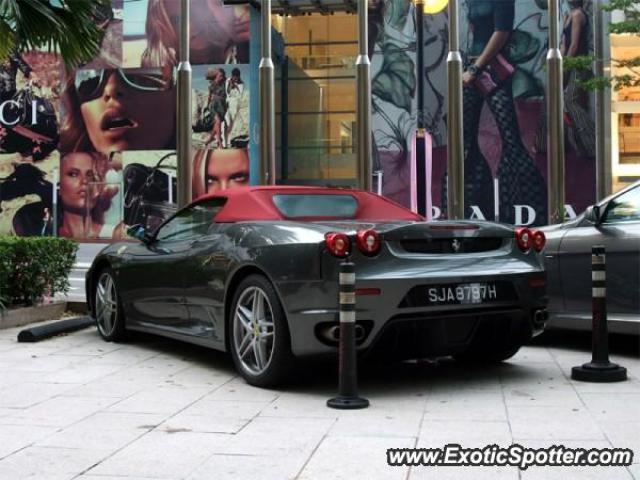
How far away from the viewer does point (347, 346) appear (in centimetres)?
481

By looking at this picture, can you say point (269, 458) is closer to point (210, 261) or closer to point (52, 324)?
point (210, 261)

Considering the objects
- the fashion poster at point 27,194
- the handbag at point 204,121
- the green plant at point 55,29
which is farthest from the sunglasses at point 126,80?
the green plant at point 55,29

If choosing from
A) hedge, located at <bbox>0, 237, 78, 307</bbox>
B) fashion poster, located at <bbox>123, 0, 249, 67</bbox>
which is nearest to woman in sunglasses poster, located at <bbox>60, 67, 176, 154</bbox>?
fashion poster, located at <bbox>123, 0, 249, 67</bbox>

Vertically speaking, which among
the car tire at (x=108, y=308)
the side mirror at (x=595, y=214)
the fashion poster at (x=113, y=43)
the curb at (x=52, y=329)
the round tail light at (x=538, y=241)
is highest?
the fashion poster at (x=113, y=43)

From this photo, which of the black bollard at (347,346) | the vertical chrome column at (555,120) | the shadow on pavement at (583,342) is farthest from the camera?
the vertical chrome column at (555,120)

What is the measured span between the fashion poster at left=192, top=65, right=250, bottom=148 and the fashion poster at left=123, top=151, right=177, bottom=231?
1864 mm

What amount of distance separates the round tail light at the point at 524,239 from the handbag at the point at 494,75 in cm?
2398

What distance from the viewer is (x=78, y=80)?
33281 mm

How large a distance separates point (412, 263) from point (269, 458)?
1845mm

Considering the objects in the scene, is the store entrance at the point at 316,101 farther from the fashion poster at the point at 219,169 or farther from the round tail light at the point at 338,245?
the round tail light at the point at 338,245

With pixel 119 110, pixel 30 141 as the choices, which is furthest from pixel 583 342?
pixel 30 141

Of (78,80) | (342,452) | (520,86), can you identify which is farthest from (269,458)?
(78,80)

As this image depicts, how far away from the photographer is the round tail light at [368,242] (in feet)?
16.6

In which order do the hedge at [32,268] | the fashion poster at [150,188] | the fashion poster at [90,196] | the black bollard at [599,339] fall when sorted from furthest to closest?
the fashion poster at [90,196] < the fashion poster at [150,188] < the hedge at [32,268] < the black bollard at [599,339]
